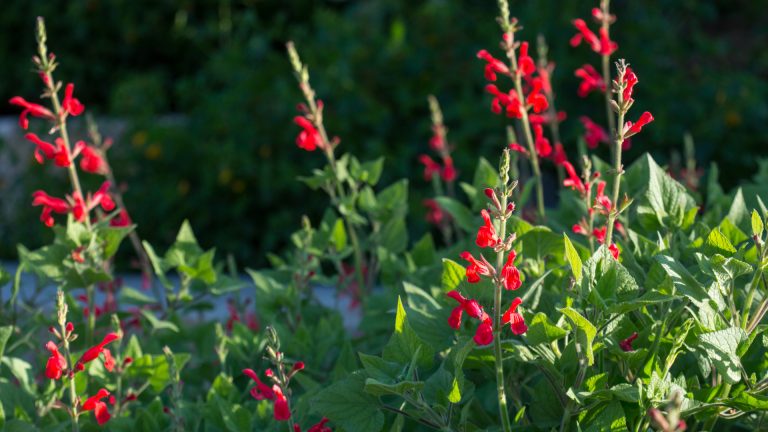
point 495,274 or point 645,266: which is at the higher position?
point 495,274

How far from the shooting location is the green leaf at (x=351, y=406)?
6.06 ft

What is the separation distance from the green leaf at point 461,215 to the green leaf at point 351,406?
789mm

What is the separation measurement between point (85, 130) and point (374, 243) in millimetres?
4190

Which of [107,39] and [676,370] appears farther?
[107,39]

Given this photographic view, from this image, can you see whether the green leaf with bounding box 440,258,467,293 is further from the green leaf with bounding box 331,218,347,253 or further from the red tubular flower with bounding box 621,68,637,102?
the green leaf with bounding box 331,218,347,253

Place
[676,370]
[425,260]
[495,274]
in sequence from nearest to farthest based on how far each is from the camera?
[495,274], [676,370], [425,260]

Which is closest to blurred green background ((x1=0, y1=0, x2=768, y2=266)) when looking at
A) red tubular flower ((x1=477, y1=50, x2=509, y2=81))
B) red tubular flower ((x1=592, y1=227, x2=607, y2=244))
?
red tubular flower ((x1=477, y1=50, x2=509, y2=81))

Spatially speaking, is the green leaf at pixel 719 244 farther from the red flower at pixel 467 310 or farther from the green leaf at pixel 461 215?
the green leaf at pixel 461 215

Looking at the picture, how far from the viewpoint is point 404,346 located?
6.06 feet

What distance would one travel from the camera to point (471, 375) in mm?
2283

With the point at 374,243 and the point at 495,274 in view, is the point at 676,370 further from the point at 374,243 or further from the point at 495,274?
the point at 374,243

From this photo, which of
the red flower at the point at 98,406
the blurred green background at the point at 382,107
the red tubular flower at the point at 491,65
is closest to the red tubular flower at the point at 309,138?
the red tubular flower at the point at 491,65

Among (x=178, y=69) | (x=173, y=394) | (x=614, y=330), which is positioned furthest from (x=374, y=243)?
(x=178, y=69)

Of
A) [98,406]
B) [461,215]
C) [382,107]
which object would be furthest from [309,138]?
[382,107]
